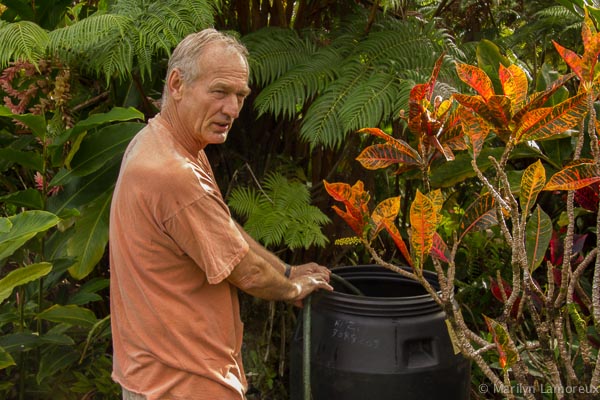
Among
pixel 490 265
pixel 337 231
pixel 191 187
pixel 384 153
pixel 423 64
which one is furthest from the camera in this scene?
pixel 490 265

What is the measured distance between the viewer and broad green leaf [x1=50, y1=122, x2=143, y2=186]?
291cm

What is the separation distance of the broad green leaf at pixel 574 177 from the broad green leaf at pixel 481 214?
0.76 feet

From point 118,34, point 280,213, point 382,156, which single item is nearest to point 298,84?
point 280,213

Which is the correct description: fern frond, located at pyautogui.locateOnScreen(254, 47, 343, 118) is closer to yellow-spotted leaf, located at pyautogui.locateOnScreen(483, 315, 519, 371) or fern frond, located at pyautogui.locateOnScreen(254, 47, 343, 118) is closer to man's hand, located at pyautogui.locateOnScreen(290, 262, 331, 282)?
man's hand, located at pyautogui.locateOnScreen(290, 262, 331, 282)

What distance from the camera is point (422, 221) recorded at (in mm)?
1922

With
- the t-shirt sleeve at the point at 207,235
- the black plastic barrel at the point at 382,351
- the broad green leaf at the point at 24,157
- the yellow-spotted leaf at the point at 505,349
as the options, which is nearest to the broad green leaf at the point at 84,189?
the broad green leaf at the point at 24,157

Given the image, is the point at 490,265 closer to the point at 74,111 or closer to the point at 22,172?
the point at 74,111

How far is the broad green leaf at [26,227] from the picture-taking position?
2.53 meters

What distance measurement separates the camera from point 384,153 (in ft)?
7.05

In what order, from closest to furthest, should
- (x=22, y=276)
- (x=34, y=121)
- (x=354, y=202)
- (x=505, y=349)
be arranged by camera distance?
(x=505, y=349) → (x=354, y=202) → (x=22, y=276) → (x=34, y=121)

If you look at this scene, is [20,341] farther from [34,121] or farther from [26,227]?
[34,121]

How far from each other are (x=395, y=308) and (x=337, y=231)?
127cm

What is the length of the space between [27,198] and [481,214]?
5.67 ft

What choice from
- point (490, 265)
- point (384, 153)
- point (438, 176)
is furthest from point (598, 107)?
point (384, 153)
